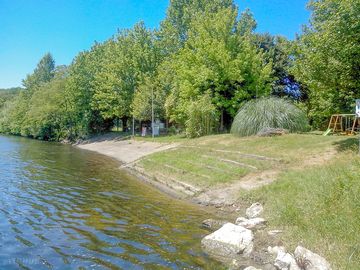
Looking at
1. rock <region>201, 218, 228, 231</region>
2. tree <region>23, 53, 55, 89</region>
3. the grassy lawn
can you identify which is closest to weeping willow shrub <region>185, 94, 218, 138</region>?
the grassy lawn

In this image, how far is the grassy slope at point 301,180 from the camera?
314 inches

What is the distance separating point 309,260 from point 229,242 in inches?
89.6

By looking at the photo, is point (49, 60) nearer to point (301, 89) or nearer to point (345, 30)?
point (301, 89)

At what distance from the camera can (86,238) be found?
391 inches

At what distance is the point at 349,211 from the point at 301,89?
39044 mm

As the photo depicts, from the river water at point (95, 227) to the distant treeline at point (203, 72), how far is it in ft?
34.8

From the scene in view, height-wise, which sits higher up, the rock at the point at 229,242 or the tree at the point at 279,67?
the tree at the point at 279,67

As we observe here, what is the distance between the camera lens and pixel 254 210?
12.0 m

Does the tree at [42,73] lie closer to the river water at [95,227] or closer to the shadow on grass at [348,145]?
the river water at [95,227]

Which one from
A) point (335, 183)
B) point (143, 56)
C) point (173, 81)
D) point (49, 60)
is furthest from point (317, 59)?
point (49, 60)

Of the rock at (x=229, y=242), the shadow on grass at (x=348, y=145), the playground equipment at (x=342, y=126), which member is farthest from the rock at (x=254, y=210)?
the playground equipment at (x=342, y=126)

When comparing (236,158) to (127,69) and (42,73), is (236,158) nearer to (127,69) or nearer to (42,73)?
(127,69)

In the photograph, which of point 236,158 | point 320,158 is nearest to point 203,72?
point 236,158

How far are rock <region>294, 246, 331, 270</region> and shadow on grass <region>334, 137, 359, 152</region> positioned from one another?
1018 centimetres
